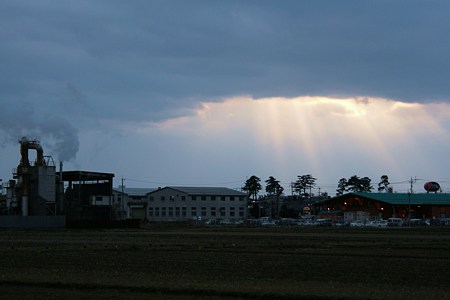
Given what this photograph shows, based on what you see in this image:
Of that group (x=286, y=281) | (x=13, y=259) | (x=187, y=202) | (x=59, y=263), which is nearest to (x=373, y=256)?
→ (x=286, y=281)

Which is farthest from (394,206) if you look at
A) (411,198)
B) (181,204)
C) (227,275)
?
(227,275)

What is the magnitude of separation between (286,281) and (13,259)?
63.7 feet

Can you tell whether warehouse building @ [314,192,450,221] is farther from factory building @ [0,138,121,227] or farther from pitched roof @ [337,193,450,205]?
factory building @ [0,138,121,227]

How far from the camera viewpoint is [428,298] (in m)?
21.9

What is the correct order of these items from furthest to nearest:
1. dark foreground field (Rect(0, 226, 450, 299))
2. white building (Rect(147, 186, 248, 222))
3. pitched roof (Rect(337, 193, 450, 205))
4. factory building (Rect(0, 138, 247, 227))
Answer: white building (Rect(147, 186, 248, 222)) → pitched roof (Rect(337, 193, 450, 205)) → factory building (Rect(0, 138, 247, 227)) → dark foreground field (Rect(0, 226, 450, 299))

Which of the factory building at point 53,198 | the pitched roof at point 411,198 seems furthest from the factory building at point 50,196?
the pitched roof at point 411,198

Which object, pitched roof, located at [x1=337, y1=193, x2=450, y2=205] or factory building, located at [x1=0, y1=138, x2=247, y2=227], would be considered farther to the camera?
pitched roof, located at [x1=337, y1=193, x2=450, y2=205]

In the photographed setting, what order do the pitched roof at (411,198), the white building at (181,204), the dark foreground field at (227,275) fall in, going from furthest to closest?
the white building at (181,204), the pitched roof at (411,198), the dark foreground field at (227,275)

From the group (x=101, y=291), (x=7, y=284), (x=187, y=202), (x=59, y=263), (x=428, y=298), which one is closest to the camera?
(x=428, y=298)

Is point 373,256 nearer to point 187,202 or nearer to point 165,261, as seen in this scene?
point 165,261

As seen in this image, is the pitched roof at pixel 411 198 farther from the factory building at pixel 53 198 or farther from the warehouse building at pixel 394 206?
the factory building at pixel 53 198

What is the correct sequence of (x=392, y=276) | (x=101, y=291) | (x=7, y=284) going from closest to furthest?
(x=101, y=291), (x=7, y=284), (x=392, y=276)

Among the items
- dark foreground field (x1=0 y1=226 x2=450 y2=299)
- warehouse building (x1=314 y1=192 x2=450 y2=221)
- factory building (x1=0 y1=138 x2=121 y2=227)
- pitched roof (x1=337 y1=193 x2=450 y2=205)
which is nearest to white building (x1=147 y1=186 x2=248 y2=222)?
warehouse building (x1=314 y1=192 x2=450 y2=221)

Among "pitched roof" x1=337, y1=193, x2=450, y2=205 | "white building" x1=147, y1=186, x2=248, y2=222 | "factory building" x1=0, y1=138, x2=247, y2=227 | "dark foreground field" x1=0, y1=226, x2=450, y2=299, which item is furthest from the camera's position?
"white building" x1=147, y1=186, x2=248, y2=222
